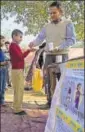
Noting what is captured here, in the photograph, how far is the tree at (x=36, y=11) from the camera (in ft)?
47.2

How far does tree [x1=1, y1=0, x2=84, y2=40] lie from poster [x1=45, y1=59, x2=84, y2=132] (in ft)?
36.3

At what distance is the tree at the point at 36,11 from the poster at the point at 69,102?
36.3ft

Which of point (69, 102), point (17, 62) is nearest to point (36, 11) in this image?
point (17, 62)

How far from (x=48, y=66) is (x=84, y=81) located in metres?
3.86

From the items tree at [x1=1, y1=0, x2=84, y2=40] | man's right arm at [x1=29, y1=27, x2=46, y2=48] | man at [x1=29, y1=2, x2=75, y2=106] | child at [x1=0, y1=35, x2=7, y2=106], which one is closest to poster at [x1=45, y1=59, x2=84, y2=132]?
man at [x1=29, y1=2, x2=75, y2=106]

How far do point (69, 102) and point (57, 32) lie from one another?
3.39 metres

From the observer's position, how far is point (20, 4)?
15.0m

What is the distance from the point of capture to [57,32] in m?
6.34

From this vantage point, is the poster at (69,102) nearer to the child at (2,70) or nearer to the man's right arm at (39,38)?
the man's right arm at (39,38)

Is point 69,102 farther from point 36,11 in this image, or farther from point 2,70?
point 36,11

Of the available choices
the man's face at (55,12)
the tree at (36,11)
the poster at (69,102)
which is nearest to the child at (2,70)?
the man's face at (55,12)

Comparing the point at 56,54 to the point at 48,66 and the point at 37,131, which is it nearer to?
the point at 48,66

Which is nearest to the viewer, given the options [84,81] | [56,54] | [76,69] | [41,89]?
[84,81]

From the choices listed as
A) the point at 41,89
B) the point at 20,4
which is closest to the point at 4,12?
the point at 20,4
